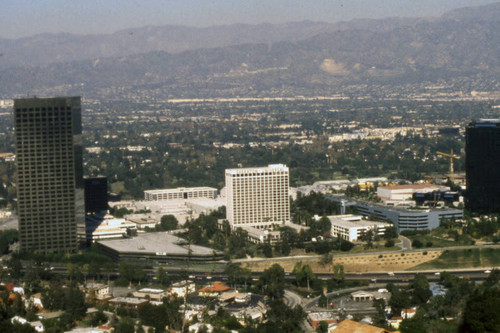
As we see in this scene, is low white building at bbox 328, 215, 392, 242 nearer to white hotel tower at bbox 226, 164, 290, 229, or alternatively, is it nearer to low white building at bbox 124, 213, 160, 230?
white hotel tower at bbox 226, 164, 290, 229

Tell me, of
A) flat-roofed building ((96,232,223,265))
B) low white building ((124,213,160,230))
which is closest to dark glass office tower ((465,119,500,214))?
flat-roofed building ((96,232,223,265))

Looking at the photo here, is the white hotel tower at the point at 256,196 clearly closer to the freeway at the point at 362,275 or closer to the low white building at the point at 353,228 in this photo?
the low white building at the point at 353,228

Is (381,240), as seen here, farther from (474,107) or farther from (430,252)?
(474,107)

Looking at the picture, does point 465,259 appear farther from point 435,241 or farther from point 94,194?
point 94,194

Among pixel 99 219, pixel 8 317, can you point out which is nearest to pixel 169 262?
pixel 99 219

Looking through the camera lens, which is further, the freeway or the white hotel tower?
the white hotel tower

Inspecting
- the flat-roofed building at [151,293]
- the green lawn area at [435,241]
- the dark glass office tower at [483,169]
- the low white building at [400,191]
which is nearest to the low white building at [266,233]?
the green lawn area at [435,241]
